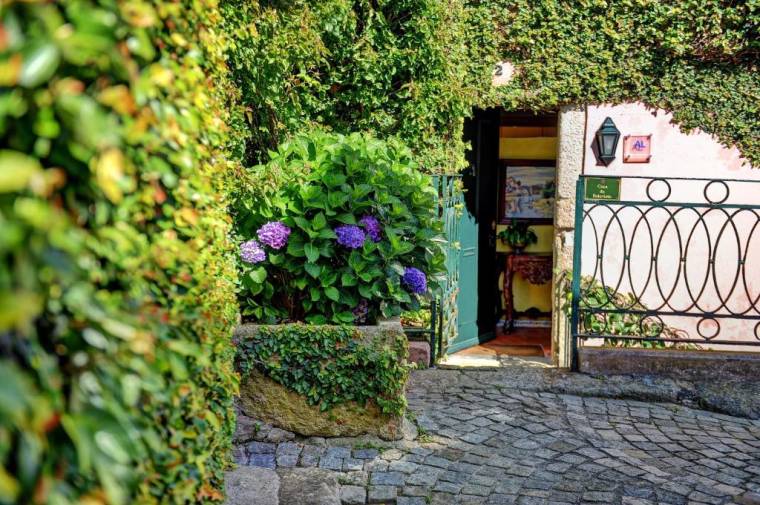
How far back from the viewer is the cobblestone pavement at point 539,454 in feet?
10.6

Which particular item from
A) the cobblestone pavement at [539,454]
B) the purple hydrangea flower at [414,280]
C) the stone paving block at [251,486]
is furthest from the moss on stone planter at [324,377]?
the stone paving block at [251,486]

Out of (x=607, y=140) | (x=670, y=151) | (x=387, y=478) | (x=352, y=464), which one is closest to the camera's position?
(x=387, y=478)

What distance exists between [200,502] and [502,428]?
2591 millimetres

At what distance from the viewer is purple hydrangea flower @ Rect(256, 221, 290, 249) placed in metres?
3.88

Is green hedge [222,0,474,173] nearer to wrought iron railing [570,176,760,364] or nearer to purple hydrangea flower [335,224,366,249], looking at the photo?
purple hydrangea flower [335,224,366,249]

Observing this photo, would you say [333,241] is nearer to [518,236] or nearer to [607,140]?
[607,140]

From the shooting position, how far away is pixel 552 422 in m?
4.23

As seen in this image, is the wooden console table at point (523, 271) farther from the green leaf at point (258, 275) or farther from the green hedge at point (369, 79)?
the green leaf at point (258, 275)

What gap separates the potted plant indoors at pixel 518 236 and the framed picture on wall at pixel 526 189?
19 cm

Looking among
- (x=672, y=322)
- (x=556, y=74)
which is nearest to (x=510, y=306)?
(x=672, y=322)

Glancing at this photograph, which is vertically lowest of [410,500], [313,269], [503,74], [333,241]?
[410,500]

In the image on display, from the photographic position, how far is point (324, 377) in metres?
3.71

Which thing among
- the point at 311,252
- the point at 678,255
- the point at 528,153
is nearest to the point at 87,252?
the point at 311,252

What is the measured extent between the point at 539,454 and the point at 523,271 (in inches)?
197
